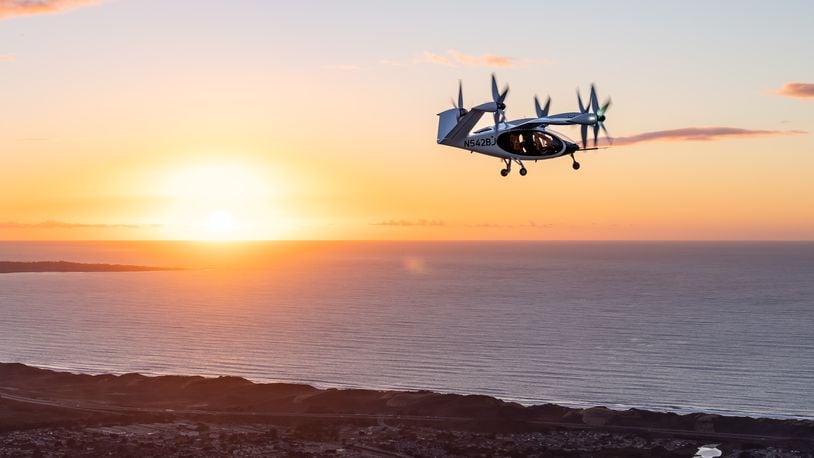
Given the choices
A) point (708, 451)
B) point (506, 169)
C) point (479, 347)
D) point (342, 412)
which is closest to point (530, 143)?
point (506, 169)

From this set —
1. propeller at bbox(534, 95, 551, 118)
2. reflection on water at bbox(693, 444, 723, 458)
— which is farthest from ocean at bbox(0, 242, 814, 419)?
propeller at bbox(534, 95, 551, 118)

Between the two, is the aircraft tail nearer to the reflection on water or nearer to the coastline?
the coastline

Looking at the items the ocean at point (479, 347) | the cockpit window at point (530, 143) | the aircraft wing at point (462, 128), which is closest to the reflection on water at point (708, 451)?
the ocean at point (479, 347)

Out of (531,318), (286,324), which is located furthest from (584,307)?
(286,324)

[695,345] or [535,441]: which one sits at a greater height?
[695,345]

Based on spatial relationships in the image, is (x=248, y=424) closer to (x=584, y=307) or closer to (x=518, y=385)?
(x=518, y=385)

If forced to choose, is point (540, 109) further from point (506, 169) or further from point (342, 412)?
point (342, 412)
